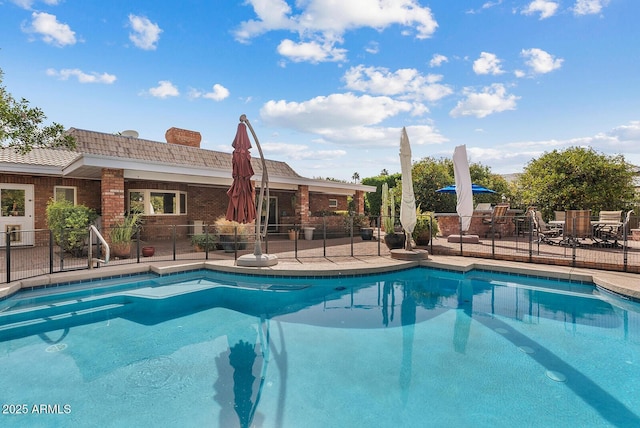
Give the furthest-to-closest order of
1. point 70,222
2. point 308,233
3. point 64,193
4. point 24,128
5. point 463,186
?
point 308,233
point 64,193
point 463,186
point 70,222
point 24,128

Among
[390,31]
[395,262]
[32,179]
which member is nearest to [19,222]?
[32,179]

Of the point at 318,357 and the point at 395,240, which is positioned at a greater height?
the point at 395,240

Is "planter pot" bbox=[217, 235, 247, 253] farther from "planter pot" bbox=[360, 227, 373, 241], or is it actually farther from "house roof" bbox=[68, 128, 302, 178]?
"planter pot" bbox=[360, 227, 373, 241]

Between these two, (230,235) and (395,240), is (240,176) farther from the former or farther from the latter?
(395,240)

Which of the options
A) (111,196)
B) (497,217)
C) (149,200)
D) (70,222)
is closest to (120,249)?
(70,222)

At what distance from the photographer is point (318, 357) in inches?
151

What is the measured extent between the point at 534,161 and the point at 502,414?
1363 centimetres

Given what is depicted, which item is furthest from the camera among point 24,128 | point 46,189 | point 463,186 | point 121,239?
point 46,189

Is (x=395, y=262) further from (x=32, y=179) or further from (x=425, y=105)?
(x=32, y=179)

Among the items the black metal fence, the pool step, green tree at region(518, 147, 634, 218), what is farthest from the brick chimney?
green tree at region(518, 147, 634, 218)

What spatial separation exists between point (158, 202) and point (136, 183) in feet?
3.55

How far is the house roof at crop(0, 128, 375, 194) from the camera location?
9023 millimetres

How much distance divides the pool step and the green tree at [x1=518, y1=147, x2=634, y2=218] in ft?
47.9

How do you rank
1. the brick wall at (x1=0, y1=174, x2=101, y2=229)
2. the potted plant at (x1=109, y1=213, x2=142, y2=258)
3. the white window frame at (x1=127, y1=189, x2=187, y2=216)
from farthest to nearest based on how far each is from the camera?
the white window frame at (x1=127, y1=189, x2=187, y2=216) → the brick wall at (x1=0, y1=174, x2=101, y2=229) → the potted plant at (x1=109, y1=213, x2=142, y2=258)
